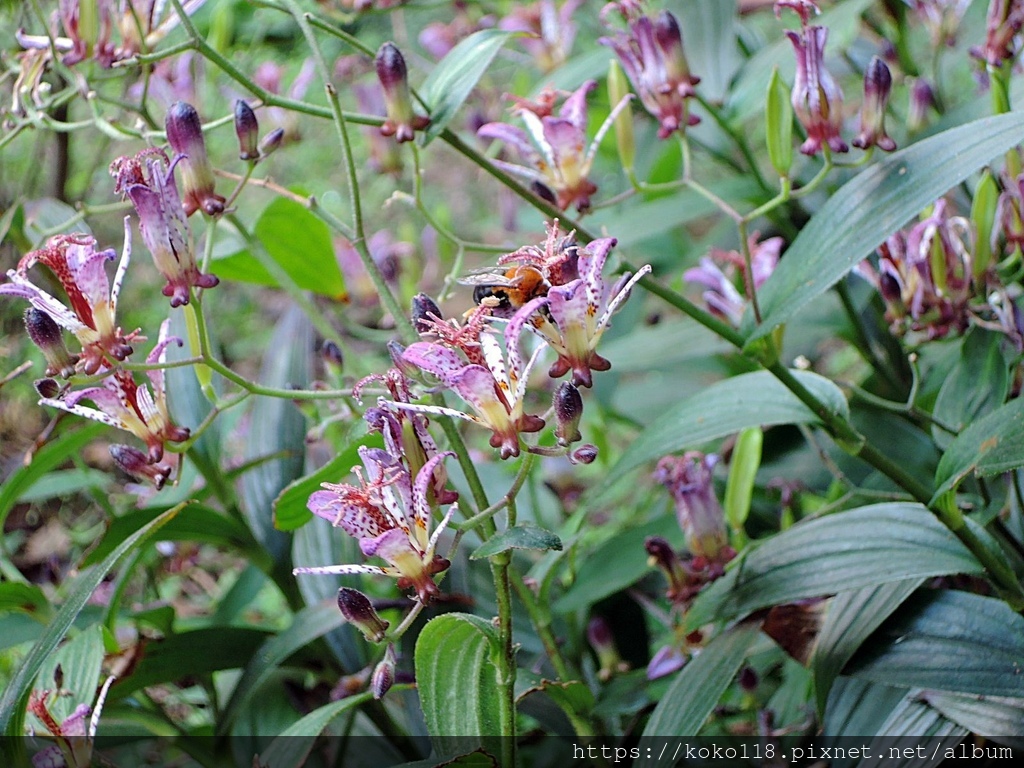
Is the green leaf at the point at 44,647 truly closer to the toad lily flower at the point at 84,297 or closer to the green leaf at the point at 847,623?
the toad lily flower at the point at 84,297

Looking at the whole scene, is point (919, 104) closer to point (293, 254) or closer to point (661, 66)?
point (661, 66)

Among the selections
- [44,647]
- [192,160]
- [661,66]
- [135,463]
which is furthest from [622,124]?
[44,647]

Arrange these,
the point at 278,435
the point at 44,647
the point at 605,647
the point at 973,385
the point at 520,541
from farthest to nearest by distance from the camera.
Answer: the point at 278,435, the point at 605,647, the point at 973,385, the point at 44,647, the point at 520,541

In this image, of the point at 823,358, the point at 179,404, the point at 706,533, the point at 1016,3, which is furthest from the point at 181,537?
the point at 823,358

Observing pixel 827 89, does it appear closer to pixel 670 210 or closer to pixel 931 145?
pixel 931 145

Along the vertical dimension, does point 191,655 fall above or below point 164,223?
below

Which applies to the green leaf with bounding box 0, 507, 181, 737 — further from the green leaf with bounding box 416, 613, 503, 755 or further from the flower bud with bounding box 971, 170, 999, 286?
the flower bud with bounding box 971, 170, 999, 286

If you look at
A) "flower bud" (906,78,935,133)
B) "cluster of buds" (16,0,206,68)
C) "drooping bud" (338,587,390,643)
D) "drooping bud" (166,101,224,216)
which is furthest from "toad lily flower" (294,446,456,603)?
"flower bud" (906,78,935,133)
